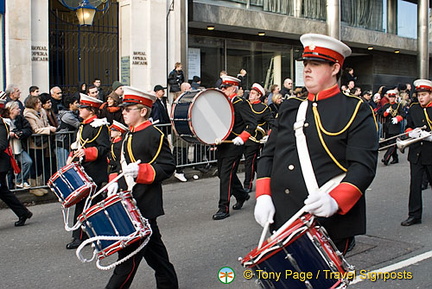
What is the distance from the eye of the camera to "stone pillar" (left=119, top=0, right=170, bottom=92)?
15.1 m

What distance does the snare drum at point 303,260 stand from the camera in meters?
3.05

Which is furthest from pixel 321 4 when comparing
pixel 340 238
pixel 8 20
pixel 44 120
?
pixel 340 238

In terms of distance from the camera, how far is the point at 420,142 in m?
7.64

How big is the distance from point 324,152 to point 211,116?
15.8 feet

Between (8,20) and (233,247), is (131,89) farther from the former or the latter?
(8,20)

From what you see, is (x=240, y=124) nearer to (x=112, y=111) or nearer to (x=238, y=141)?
(x=238, y=141)

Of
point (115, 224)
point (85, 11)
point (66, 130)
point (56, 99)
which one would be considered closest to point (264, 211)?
point (115, 224)

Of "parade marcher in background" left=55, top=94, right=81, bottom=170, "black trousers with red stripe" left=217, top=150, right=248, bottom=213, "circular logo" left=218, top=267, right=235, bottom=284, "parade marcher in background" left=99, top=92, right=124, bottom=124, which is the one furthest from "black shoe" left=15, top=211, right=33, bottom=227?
"circular logo" left=218, top=267, right=235, bottom=284

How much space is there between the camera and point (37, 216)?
8.52m

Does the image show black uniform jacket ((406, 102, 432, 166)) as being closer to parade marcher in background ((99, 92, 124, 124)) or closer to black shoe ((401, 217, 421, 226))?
black shoe ((401, 217, 421, 226))

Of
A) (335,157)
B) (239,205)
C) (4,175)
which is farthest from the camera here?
(239,205)

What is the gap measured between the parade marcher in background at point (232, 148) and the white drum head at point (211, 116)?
174 millimetres

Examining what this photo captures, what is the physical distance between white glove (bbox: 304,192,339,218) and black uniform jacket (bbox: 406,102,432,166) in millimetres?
4915

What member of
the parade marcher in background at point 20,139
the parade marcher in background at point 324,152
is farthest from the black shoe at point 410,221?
the parade marcher in background at point 20,139
